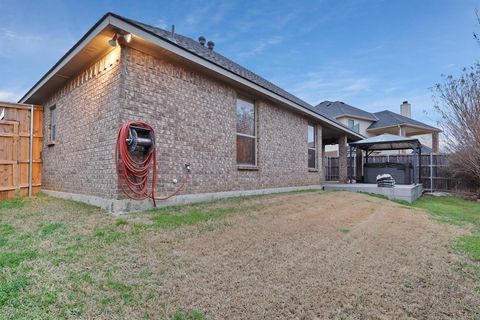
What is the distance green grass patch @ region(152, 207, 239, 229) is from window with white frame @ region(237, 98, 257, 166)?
8.44 ft

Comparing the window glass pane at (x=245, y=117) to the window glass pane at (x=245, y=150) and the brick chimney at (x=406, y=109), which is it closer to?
the window glass pane at (x=245, y=150)

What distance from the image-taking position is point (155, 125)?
5.32 metres

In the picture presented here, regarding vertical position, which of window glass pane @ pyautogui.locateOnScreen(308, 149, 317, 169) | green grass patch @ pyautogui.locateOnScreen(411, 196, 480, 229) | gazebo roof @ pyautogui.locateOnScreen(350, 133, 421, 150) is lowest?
green grass patch @ pyautogui.locateOnScreen(411, 196, 480, 229)

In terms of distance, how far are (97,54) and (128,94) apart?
1.41 meters

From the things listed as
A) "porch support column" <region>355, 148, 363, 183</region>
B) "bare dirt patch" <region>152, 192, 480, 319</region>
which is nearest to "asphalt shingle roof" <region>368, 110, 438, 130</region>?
"porch support column" <region>355, 148, 363, 183</region>

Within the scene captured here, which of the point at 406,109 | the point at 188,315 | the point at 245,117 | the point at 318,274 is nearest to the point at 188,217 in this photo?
the point at 318,274

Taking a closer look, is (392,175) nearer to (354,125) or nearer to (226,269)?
(354,125)

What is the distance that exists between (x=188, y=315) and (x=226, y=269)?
796 millimetres

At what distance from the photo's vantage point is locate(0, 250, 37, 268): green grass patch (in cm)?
263

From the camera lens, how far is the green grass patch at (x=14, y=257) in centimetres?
263

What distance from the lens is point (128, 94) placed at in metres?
4.93

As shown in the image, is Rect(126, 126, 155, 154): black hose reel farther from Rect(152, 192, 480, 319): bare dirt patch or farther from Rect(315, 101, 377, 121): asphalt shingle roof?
Rect(315, 101, 377, 121): asphalt shingle roof

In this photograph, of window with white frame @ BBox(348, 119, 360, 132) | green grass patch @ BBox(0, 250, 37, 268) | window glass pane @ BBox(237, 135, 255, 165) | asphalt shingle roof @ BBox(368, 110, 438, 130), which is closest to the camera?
green grass patch @ BBox(0, 250, 37, 268)

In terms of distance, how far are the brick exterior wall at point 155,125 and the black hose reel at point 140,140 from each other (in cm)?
24
